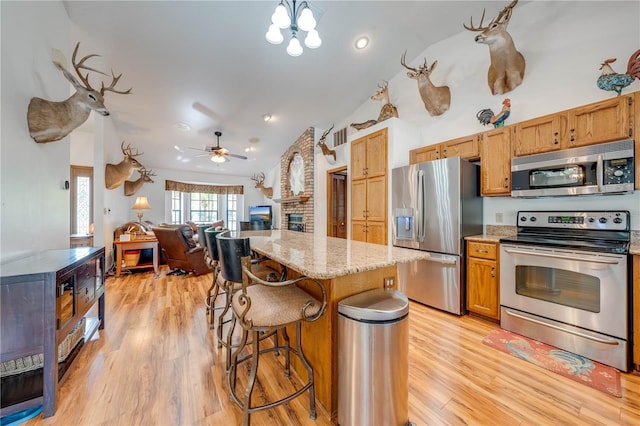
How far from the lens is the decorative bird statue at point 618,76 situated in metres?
2.06

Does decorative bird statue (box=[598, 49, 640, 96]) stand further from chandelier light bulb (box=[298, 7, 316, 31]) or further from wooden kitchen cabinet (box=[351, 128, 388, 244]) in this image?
chandelier light bulb (box=[298, 7, 316, 31])

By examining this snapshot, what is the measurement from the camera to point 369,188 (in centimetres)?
397

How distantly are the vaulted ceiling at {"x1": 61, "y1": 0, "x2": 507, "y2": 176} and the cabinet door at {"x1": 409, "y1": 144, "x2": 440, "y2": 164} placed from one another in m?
1.58

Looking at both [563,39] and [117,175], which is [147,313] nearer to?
[117,175]

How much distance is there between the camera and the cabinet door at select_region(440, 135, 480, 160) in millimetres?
2994

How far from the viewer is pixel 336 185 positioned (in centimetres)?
555


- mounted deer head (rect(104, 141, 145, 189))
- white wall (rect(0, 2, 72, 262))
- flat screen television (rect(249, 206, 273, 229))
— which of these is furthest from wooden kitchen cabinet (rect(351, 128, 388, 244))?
flat screen television (rect(249, 206, 273, 229))

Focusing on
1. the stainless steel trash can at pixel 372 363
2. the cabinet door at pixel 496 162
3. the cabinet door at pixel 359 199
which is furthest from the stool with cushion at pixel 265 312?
the cabinet door at pixel 359 199

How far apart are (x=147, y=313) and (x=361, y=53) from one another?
4.51 metres

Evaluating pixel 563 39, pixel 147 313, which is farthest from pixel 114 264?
pixel 563 39

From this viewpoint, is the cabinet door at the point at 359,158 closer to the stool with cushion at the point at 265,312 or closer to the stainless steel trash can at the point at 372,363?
the stool with cushion at the point at 265,312

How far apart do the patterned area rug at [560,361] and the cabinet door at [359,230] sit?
2.09 m

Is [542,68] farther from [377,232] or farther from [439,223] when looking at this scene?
[377,232]

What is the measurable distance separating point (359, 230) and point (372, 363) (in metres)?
3.01
